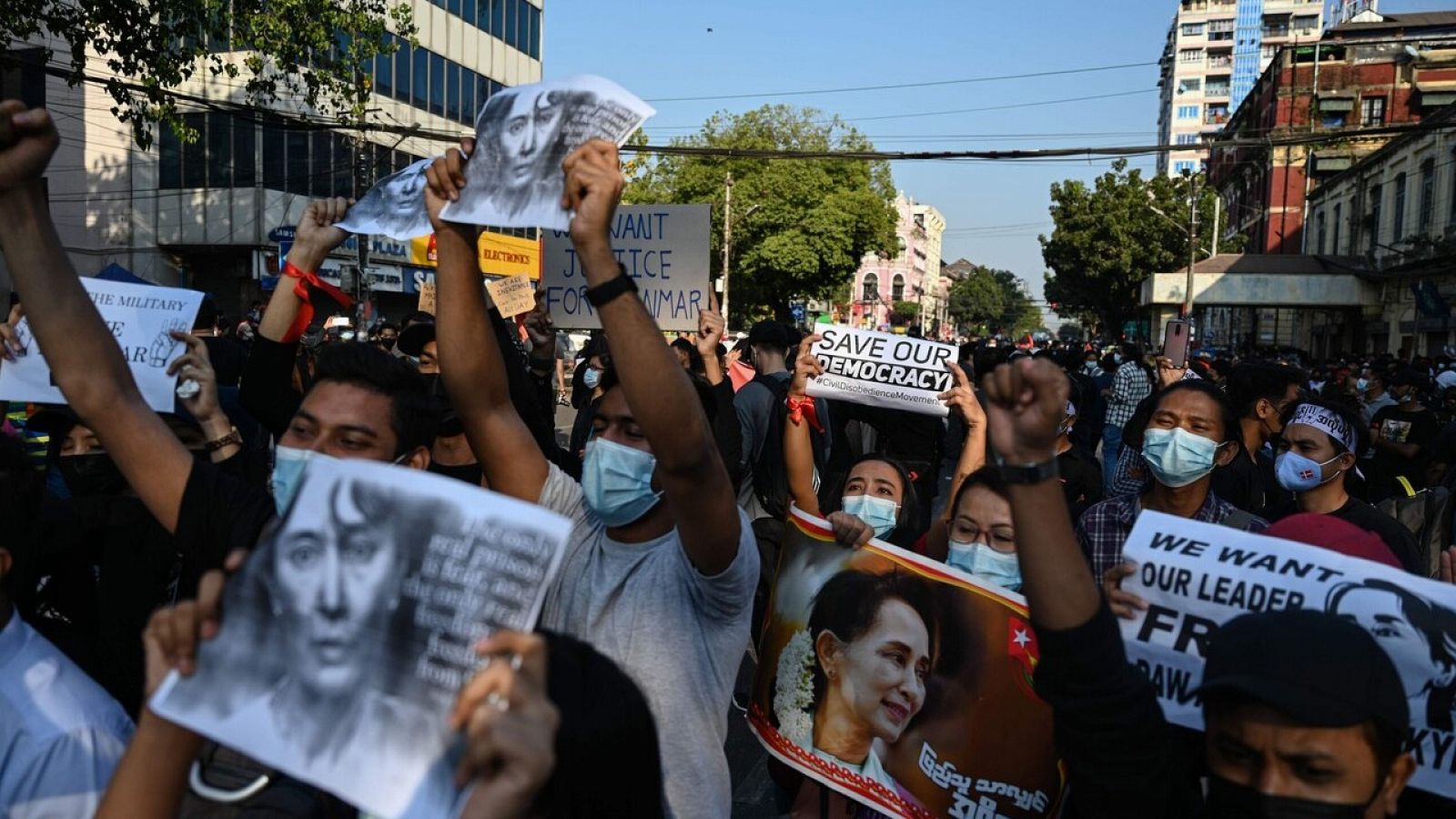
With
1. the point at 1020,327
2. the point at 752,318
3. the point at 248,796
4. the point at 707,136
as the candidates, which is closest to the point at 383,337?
the point at 248,796

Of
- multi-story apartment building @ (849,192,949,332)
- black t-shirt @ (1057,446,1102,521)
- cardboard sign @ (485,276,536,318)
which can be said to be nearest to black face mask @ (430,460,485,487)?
black t-shirt @ (1057,446,1102,521)

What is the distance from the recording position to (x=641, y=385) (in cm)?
207

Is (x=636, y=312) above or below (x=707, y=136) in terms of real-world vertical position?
below

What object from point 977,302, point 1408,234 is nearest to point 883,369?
point 1408,234

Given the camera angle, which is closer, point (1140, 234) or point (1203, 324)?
point (1140, 234)

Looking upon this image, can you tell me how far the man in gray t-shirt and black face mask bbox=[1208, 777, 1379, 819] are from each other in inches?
36.3

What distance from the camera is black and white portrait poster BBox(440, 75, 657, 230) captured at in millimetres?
2311

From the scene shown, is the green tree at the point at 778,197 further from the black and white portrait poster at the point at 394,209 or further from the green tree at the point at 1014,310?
the green tree at the point at 1014,310

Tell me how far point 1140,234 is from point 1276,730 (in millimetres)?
53441

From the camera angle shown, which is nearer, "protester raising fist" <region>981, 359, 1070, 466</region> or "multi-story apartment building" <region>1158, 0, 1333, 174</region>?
"protester raising fist" <region>981, 359, 1070, 466</region>

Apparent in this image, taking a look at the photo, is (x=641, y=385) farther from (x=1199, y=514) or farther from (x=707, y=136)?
(x=707, y=136)

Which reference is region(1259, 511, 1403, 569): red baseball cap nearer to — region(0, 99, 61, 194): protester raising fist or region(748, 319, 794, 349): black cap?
region(0, 99, 61, 194): protester raising fist

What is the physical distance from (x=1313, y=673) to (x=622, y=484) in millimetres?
1344

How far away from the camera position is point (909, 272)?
436 ft
